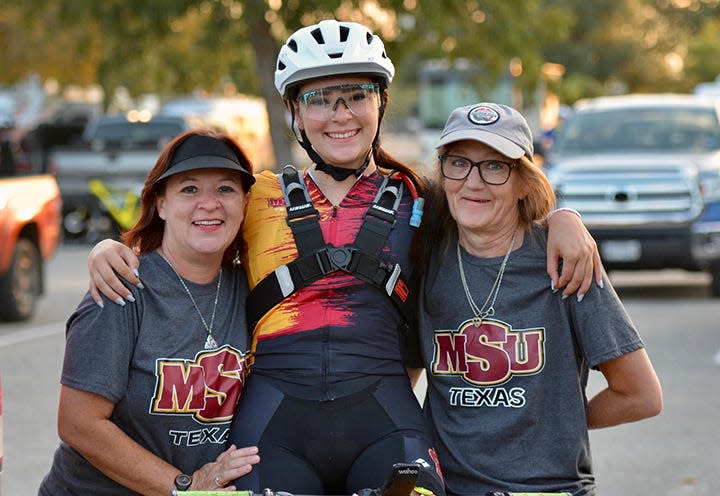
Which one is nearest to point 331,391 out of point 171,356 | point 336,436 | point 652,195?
point 336,436

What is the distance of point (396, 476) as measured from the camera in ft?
11.8

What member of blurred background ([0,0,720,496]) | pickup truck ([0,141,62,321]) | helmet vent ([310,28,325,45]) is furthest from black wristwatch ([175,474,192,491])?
pickup truck ([0,141,62,321])

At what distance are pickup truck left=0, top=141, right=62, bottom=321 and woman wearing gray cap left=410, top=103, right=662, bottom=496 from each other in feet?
30.9

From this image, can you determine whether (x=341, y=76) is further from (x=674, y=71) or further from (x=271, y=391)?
(x=674, y=71)

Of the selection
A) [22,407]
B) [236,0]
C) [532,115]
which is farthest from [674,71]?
[22,407]

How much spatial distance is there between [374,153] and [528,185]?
635 millimetres

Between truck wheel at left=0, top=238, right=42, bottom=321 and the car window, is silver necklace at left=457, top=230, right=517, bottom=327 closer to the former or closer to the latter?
truck wheel at left=0, top=238, right=42, bottom=321

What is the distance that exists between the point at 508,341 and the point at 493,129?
66 centimetres

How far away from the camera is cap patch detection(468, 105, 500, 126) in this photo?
14.5ft

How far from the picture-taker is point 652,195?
604 inches

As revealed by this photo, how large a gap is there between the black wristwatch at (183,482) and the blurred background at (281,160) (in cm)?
54

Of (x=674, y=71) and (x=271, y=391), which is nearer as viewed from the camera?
(x=271, y=391)

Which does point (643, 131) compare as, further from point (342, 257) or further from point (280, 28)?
point (342, 257)

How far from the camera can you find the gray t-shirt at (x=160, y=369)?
4219 mm
